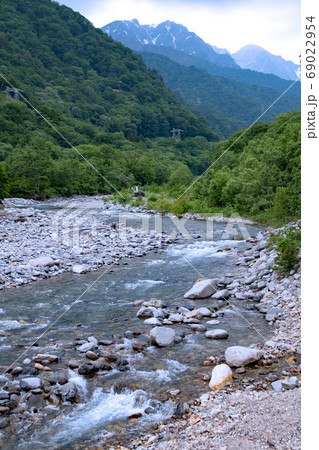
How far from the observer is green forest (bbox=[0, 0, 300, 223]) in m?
23.8

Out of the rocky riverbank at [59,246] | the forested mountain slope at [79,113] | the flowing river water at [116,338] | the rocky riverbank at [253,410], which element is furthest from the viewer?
the forested mountain slope at [79,113]

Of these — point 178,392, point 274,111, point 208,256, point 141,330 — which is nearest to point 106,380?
point 178,392

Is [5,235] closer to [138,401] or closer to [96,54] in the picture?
[138,401]

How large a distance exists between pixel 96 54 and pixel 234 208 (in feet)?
448

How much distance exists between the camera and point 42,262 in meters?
10.5

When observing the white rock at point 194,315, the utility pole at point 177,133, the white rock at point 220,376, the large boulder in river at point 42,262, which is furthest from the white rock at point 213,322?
the utility pole at point 177,133

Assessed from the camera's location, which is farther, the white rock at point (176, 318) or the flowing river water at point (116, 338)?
the white rock at point (176, 318)

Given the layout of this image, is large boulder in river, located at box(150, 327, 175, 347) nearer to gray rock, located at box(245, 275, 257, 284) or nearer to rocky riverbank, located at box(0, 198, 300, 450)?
rocky riverbank, located at box(0, 198, 300, 450)

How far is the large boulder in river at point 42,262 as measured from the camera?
1036 cm

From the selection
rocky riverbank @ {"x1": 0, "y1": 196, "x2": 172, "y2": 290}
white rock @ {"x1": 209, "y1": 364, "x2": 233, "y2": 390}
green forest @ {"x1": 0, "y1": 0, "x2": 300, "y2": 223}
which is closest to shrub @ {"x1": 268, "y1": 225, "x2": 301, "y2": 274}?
white rock @ {"x1": 209, "y1": 364, "x2": 233, "y2": 390}

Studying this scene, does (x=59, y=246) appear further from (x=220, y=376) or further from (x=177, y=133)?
(x=177, y=133)

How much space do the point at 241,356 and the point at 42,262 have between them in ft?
23.6

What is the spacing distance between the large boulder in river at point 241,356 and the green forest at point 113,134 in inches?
443

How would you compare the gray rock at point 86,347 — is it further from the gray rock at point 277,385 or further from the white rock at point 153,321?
the gray rock at point 277,385
